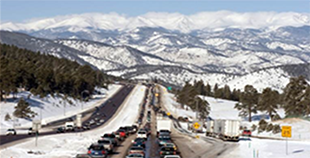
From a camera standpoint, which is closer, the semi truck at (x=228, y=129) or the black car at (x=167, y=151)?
the black car at (x=167, y=151)

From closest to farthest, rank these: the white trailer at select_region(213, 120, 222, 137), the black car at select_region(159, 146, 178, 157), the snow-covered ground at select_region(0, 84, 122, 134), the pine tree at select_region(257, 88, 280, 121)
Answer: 1. the black car at select_region(159, 146, 178, 157)
2. the white trailer at select_region(213, 120, 222, 137)
3. the snow-covered ground at select_region(0, 84, 122, 134)
4. the pine tree at select_region(257, 88, 280, 121)

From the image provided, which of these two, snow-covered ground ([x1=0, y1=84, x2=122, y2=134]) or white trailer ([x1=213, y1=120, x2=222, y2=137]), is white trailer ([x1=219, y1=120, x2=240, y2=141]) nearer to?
white trailer ([x1=213, y1=120, x2=222, y2=137])

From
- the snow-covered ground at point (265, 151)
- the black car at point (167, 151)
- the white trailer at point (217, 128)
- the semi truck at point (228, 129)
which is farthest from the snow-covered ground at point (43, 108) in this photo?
the black car at point (167, 151)

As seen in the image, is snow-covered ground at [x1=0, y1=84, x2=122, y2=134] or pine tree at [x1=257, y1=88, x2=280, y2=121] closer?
snow-covered ground at [x1=0, y1=84, x2=122, y2=134]

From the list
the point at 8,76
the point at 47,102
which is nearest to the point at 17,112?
the point at 8,76

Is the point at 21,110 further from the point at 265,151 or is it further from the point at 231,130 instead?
the point at 265,151

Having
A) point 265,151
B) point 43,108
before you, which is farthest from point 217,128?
point 43,108

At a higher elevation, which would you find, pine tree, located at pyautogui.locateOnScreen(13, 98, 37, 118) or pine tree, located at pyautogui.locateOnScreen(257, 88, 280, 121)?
pine tree, located at pyautogui.locateOnScreen(257, 88, 280, 121)

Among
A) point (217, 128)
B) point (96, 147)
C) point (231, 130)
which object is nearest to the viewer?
point (96, 147)

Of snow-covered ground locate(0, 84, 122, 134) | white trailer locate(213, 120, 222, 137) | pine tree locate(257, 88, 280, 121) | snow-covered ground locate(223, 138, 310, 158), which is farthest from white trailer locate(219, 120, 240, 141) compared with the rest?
pine tree locate(257, 88, 280, 121)

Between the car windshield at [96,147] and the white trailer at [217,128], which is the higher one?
the white trailer at [217,128]

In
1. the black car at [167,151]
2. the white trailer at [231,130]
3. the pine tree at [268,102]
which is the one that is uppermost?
the pine tree at [268,102]

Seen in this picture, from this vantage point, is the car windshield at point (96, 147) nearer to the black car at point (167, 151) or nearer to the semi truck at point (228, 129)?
the black car at point (167, 151)
